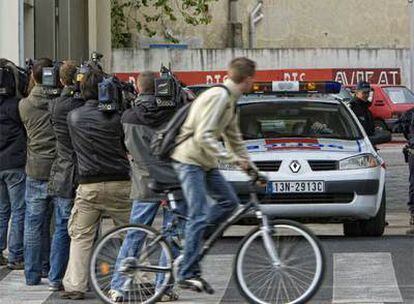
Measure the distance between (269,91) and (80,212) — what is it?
466cm

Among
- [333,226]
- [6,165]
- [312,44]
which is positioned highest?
[312,44]

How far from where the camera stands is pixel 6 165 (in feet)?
33.9

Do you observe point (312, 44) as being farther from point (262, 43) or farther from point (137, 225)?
point (137, 225)

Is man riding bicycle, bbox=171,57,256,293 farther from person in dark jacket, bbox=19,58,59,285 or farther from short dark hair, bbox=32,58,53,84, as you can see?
short dark hair, bbox=32,58,53,84

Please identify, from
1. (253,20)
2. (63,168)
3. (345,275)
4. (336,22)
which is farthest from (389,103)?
(63,168)

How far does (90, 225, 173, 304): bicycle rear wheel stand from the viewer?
8.07 metres

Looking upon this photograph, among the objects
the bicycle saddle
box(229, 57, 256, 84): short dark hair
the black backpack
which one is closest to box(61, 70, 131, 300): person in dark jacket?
the bicycle saddle

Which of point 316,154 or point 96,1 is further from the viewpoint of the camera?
point 96,1

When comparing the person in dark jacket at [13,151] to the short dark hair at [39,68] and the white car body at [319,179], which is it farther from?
the white car body at [319,179]

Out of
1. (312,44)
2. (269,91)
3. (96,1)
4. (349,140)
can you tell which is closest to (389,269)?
(349,140)

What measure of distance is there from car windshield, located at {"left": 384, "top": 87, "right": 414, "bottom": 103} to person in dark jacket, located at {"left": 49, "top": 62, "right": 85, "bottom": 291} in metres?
25.6

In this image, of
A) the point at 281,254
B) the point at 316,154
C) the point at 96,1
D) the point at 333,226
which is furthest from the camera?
the point at 96,1

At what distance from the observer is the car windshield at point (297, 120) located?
40.9ft

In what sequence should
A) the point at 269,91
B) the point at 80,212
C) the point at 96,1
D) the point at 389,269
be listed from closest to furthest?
1. the point at 80,212
2. the point at 389,269
3. the point at 269,91
4. the point at 96,1
